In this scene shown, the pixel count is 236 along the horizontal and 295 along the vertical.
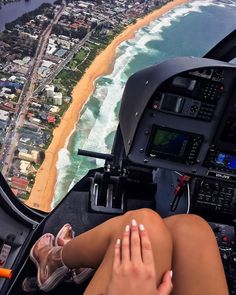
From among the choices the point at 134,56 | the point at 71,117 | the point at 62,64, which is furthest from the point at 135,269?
the point at 134,56

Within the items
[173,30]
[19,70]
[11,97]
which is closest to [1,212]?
[11,97]

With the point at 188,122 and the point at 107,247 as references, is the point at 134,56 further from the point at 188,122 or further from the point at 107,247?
the point at 107,247

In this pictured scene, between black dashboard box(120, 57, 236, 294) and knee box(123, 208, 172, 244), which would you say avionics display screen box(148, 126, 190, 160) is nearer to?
black dashboard box(120, 57, 236, 294)

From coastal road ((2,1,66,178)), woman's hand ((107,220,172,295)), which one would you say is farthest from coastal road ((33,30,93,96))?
woman's hand ((107,220,172,295))

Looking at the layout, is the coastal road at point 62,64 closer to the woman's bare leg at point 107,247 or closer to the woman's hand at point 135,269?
the woman's bare leg at point 107,247

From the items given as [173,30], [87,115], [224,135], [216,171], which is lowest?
[87,115]

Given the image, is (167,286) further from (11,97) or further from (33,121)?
(11,97)
